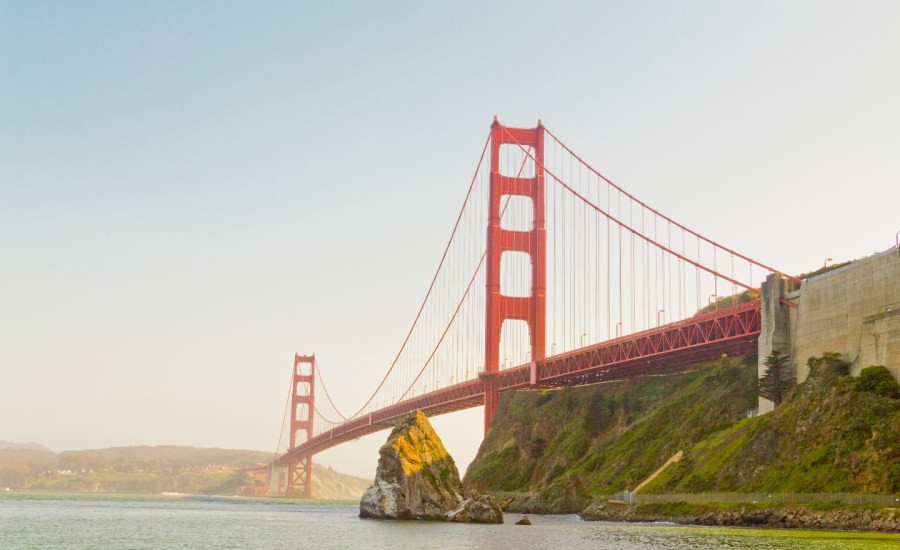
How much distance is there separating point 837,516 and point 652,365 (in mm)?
45884

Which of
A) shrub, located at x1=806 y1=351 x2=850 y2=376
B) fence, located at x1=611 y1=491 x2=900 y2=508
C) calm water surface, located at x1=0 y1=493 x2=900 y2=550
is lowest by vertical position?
calm water surface, located at x1=0 y1=493 x2=900 y2=550

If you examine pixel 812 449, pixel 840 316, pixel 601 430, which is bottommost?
pixel 812 449

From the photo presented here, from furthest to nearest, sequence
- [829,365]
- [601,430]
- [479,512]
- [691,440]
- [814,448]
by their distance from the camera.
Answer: [601,430], [691,440], [829,365], [479,512], [814,448]

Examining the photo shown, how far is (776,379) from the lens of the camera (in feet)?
256

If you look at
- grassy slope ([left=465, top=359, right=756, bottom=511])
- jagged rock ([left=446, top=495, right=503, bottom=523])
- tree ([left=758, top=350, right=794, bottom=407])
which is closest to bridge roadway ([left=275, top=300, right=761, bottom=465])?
grassy slope ([left=465, top=359, right=756, bottom=511])

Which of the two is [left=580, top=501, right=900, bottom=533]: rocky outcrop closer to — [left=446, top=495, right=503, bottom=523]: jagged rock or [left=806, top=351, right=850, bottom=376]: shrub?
[left=446, top=495, right=503, bottom=523]: jagged rock

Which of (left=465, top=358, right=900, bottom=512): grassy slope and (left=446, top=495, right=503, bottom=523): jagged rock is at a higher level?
(left=465, top=358, right=900, bottom=512): grassy slope

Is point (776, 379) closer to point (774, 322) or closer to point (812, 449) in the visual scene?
point (774, 322)

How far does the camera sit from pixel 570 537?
5703 centimetres

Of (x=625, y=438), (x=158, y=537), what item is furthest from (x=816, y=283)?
(x=158, y=537)

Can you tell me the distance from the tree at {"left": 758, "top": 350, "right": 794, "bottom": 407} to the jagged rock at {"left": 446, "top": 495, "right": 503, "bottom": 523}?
23.7 meters

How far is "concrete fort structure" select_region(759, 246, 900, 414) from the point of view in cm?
6900

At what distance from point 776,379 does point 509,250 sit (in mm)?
53510

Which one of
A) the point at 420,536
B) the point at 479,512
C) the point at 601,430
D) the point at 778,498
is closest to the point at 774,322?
the point at 778,498
